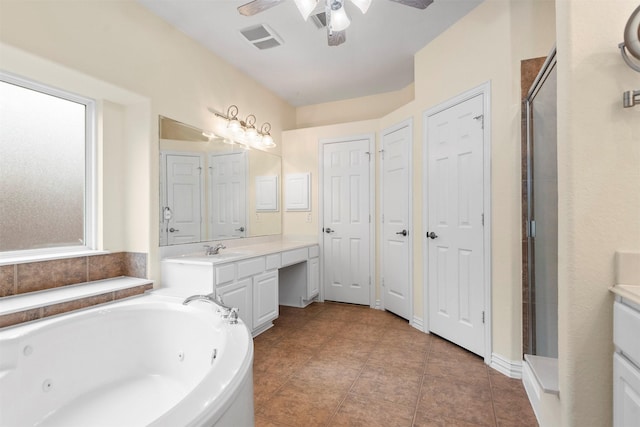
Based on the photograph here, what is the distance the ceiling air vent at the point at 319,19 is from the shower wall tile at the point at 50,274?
2509 millimetres

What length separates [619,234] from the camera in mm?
987

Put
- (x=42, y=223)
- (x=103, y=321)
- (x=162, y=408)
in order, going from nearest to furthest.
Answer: (x=162, y=408) → (x=103, y=321) → (x=42, y=223)

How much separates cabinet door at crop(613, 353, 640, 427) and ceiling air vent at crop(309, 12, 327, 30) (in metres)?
2.59

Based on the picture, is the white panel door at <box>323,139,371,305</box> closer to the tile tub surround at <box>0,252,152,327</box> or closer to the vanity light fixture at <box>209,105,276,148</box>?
the vanity light fixture at <box>209,105,276,148</box>

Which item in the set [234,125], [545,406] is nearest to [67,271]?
[234,125]

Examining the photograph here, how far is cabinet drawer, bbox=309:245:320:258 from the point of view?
11.7ft

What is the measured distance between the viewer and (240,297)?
244 cm

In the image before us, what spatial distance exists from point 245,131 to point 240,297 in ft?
5.84

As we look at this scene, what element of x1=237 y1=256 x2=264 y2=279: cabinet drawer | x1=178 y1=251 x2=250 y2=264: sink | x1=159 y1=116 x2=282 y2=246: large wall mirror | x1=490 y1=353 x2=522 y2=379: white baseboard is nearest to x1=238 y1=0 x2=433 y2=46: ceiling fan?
x1=159 y1=116 x2=282 y2=246: large wall mirror

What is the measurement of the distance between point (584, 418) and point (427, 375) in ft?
3.66

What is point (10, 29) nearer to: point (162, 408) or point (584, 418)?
point (162, 408)

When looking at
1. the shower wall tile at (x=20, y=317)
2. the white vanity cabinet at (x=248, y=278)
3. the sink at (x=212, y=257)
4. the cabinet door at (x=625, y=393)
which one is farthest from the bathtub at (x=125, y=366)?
the cabinet door at (x=625, y=393)

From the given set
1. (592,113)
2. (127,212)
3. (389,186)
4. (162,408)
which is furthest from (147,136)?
(592,113)

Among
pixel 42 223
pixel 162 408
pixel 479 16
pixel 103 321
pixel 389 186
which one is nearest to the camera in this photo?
pixel 162 408
